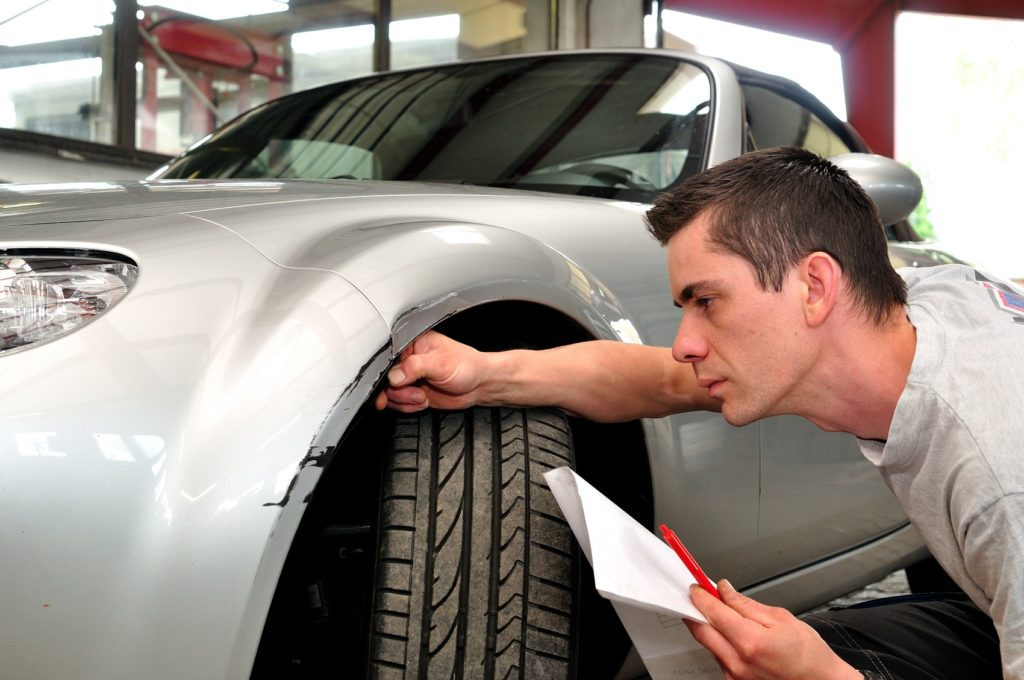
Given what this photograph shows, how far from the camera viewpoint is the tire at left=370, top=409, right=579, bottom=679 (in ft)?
3.77

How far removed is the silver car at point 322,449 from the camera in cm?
95

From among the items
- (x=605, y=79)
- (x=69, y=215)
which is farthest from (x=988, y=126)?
(x=69, y=215)

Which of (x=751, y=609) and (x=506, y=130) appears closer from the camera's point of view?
(x=751, y=609)

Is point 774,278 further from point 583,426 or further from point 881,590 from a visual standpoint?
Result: point 881,590

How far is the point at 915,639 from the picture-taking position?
1.54 metres

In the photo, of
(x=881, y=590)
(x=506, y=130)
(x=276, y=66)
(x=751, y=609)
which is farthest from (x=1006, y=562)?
(x=276, y=66)

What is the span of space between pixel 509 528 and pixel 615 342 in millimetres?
363

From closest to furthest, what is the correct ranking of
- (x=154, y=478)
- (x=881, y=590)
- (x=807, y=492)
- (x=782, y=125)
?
(x=154, y=478) < (x=807, y=492) < (x=782, y=125) < (x=881, y=590)

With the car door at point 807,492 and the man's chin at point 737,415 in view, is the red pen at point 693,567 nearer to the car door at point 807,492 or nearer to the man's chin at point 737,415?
the man's chin at point 737,415

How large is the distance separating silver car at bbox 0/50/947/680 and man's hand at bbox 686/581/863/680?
0.59 ft

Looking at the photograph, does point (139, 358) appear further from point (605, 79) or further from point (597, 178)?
point (605, 79)

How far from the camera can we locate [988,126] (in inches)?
789

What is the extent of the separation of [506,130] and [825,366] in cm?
102

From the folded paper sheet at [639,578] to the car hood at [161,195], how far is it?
19.1 inches
